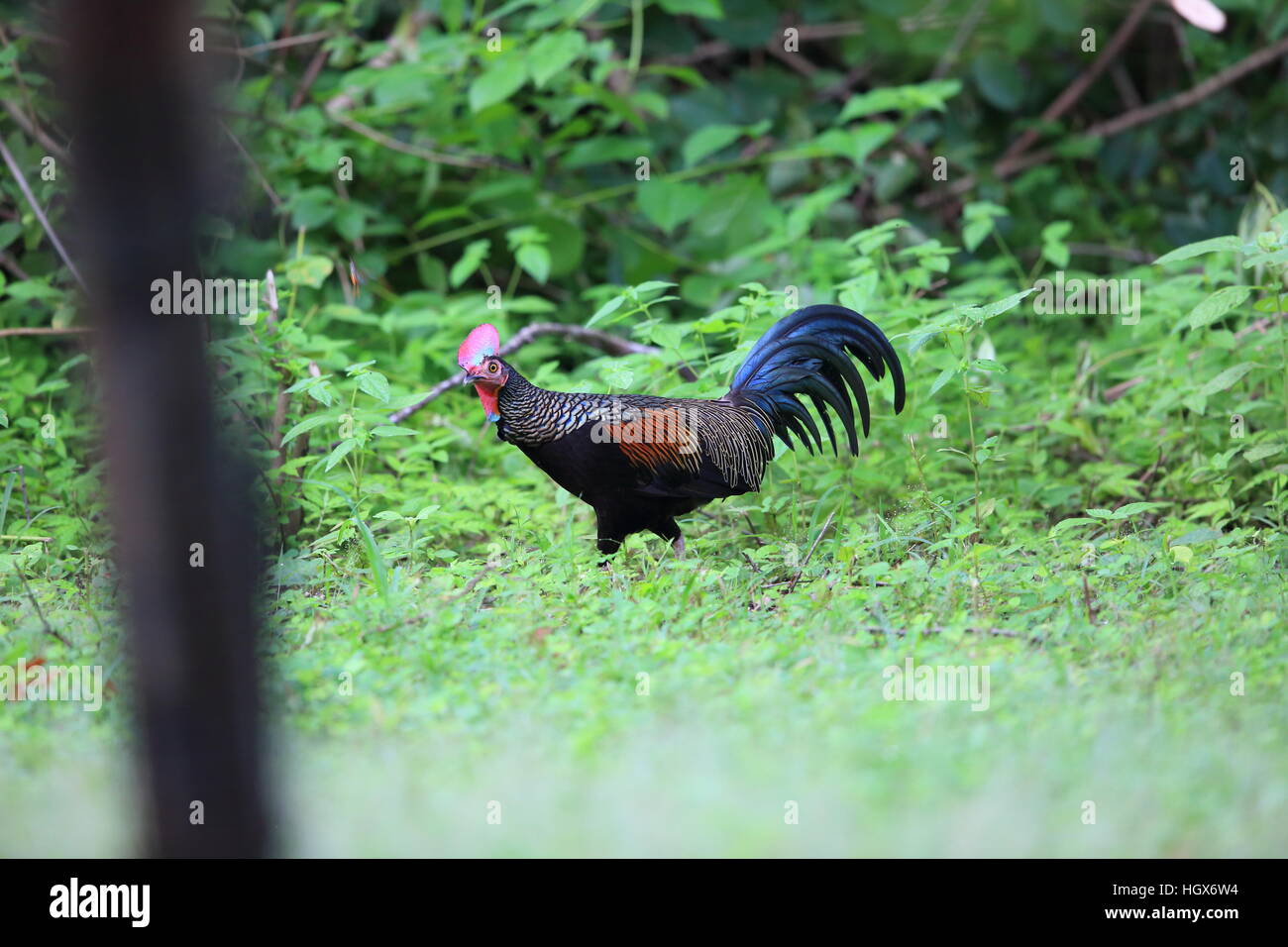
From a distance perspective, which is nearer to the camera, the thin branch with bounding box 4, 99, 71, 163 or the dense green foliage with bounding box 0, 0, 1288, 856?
the dense green foliage with bounding box 0, 0, 1288, 856

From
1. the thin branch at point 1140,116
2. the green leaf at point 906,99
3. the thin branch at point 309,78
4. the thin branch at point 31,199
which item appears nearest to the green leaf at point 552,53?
the thin branch at point 309,78

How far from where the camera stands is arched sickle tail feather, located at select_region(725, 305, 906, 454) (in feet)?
15.6

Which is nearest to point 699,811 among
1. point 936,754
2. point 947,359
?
point 936,754

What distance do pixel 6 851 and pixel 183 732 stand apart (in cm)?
103

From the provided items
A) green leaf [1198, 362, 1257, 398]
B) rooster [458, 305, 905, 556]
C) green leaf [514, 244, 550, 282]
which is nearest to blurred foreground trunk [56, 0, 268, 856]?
rooster [458, 305, 905, 556]

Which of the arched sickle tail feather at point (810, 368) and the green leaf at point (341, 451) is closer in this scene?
the green leaf at point (341, 451)

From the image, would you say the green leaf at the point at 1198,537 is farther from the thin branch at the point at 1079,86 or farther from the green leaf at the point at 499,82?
the thin branch at the point at 1079,86

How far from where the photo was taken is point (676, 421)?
4.46 m

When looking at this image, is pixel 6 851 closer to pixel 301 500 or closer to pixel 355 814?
pixel 355 814

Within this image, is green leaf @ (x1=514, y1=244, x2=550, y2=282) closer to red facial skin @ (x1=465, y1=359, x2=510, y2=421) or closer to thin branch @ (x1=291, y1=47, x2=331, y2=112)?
thin branch @ (x1=291, y1=47, x2=331, y2=112)

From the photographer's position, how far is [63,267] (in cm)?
588

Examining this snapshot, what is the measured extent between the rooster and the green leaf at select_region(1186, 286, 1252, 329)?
42.5 inches

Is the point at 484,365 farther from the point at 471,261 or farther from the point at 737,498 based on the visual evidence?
the point at 471,261

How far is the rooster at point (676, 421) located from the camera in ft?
14.1
